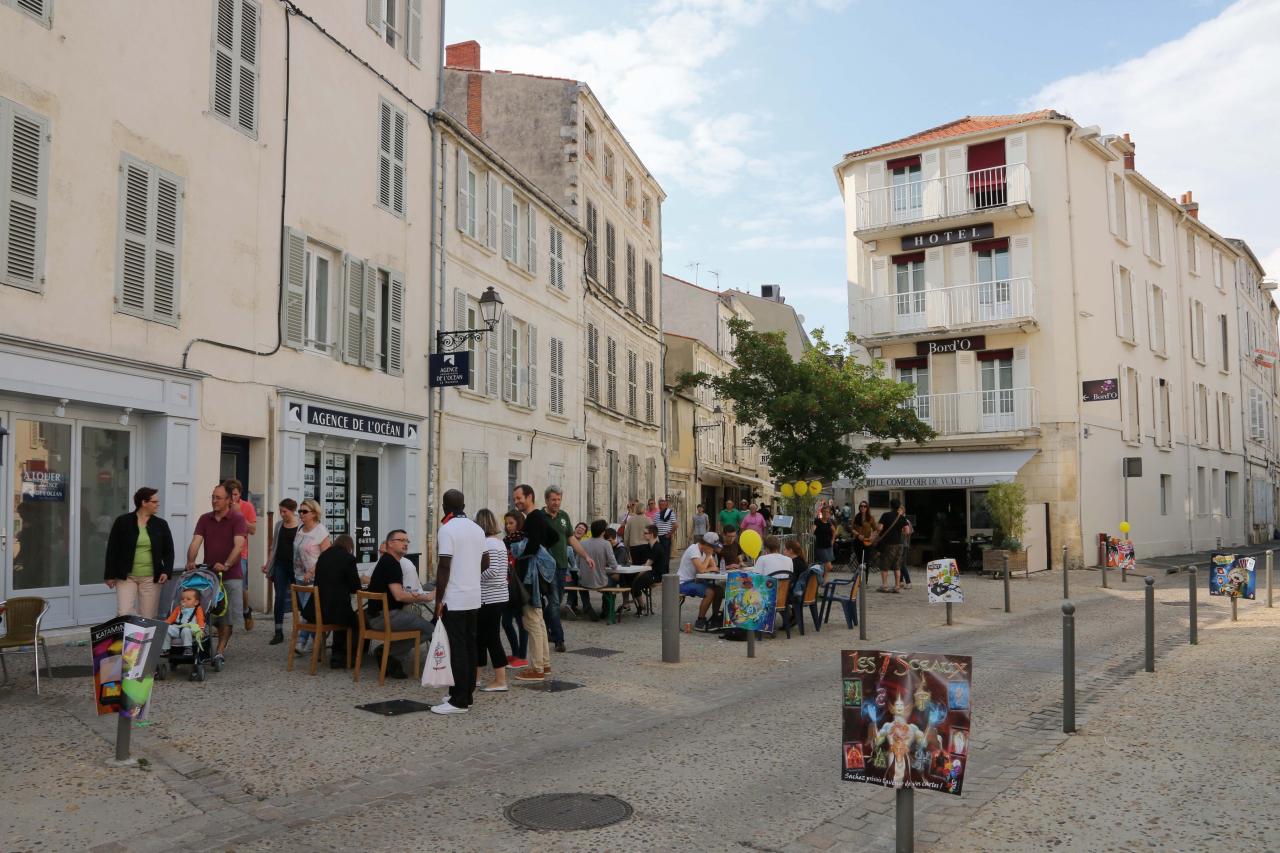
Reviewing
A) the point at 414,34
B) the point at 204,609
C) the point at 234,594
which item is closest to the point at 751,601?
the point at 234,594

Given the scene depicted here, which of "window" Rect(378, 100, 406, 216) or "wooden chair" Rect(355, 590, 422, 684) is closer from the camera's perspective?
"wooden chair" Rect(355, 590, 422, 684)

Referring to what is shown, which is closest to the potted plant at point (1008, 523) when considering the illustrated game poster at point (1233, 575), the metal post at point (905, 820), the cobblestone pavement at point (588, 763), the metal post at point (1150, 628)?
the illustrated game poster at point (1233, 575)

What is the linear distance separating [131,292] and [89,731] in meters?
6.20

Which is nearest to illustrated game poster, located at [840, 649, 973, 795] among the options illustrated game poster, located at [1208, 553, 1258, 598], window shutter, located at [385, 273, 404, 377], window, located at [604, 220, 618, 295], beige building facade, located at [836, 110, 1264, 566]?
illustrated game poster, located at [1208, 553, 1258, 598]

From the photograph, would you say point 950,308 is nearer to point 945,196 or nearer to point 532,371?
point 945,196

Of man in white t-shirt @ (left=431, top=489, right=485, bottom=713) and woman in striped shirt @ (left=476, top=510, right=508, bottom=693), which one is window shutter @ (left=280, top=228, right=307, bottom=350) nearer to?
woman in striped shirt @ (left=476, top=510, right=508, bottom=693)

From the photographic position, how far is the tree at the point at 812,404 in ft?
72.0

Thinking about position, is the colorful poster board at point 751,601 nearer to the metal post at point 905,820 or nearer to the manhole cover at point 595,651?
the manhole cover at point 595,651

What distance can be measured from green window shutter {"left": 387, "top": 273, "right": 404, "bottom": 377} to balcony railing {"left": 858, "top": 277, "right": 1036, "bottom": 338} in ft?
52.0

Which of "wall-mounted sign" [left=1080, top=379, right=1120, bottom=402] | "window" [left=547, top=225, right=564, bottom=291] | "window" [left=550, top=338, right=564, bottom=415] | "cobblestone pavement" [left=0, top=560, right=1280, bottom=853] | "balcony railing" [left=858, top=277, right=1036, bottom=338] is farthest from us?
"balcony railing" [left=858, top=277, right=1036, bottom=338]

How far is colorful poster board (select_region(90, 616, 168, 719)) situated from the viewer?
6.25 m

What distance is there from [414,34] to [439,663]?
13.3 meters

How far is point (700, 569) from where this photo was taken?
14.0 meters

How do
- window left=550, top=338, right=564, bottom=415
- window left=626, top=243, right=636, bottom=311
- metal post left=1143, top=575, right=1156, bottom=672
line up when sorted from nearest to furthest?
metal post left=1143, top=575, right=1156, bottom=672 → window left=550, top=338, right=564, bottom=415 → window left=626, top=243, right=636, bottom=311
